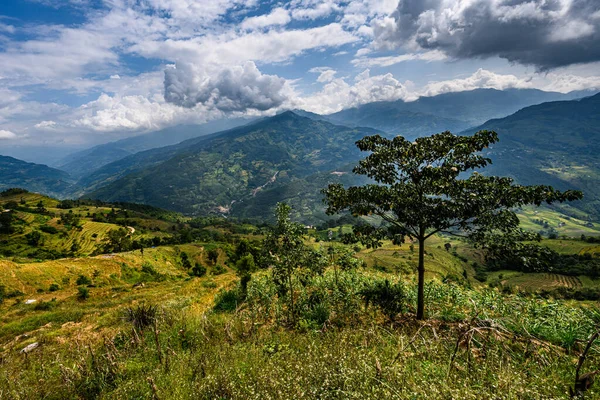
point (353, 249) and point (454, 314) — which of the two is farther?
point (353, 249)

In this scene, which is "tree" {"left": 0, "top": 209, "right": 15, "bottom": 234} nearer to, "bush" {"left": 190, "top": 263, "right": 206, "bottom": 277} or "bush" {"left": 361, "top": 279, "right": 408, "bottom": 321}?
"bush" {"left": 190, "top": 263, "right": 206, "bottom": 277}

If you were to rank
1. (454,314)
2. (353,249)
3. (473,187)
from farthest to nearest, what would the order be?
(353,249) → (454,314) → (473,187)

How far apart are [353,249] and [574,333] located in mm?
7330

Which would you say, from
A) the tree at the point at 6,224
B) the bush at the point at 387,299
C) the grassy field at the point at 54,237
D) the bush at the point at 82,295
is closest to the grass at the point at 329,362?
the bush at the point at 387,299

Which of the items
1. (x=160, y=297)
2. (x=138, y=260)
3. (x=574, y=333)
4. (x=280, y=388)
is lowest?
(x=138, y=260)

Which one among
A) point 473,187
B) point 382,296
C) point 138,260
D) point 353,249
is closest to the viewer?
point 473,187

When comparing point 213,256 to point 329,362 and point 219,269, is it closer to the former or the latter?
point 219,269

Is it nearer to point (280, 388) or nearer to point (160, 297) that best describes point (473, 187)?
point (280, 388)

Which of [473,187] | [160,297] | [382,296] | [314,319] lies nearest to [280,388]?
[314,319]

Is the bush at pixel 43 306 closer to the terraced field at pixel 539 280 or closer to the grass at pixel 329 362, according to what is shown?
the grass at pixel 329 362

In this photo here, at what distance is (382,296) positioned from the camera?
35.9 ft

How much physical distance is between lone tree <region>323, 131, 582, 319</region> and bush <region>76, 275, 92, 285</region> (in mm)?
43205

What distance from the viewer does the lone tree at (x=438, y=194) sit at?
811 centimetres

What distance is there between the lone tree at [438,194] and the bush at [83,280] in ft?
142
